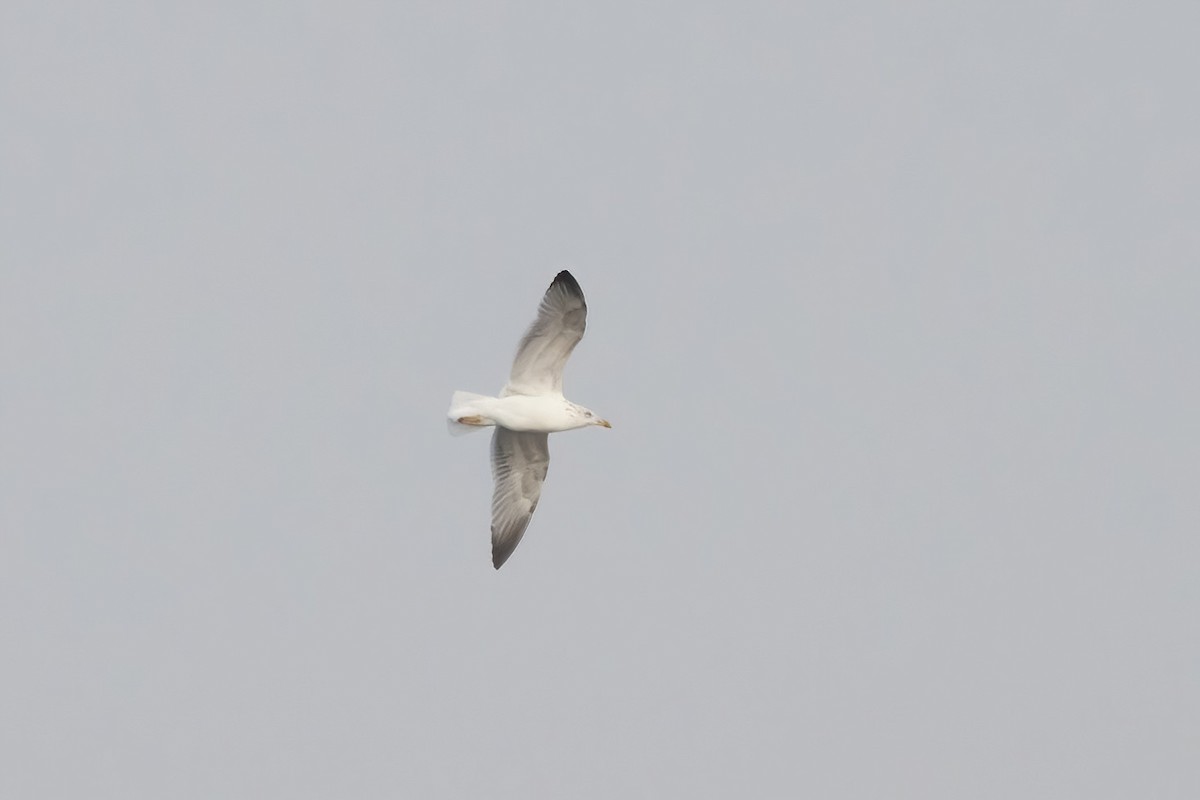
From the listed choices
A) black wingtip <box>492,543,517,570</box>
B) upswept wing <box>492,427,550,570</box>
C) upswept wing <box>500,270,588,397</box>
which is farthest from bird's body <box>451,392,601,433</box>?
black wingtip <box>492,543,517,570</box>

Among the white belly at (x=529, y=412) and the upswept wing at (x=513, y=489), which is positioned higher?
the white belly at (x=529, y=412)

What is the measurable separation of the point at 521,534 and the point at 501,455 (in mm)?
1253

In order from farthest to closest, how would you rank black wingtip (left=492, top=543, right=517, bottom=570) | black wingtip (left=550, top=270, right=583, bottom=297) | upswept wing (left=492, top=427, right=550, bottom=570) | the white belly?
black wingtip (left=492, top=543, right=517, bottom=570) → upswept wing (left=492, top=427, right=550, bottom=570) → the white belly → black wingtip (left=550, top=270, right=583, bottom=297)

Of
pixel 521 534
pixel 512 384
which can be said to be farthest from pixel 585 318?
pixel 521 534

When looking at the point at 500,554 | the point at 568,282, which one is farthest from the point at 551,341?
the point at 500,554

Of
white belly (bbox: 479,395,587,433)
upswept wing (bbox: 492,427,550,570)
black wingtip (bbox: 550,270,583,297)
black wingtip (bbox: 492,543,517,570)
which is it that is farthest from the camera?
black wingtip (bbox: 492,543,517,570)

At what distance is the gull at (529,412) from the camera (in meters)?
28.4

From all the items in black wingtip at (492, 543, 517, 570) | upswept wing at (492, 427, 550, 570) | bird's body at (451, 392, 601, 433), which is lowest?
black wingtip at (492, 543, 517, 570)

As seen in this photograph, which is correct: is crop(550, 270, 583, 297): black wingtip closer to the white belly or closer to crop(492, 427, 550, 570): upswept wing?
the white belly

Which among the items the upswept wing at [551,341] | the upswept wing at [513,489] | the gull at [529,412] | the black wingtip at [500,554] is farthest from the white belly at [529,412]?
the black wingtip at [500,554]

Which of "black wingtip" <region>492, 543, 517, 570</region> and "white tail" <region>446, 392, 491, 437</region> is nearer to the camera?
"white tail" <region>446, 392, 491, 437</region>

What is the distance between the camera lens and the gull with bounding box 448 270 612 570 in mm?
28422

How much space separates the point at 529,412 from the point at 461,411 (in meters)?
0.93

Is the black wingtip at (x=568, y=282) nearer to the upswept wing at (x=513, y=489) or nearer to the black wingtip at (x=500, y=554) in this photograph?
the upswept wing at (x=513, y=489)
